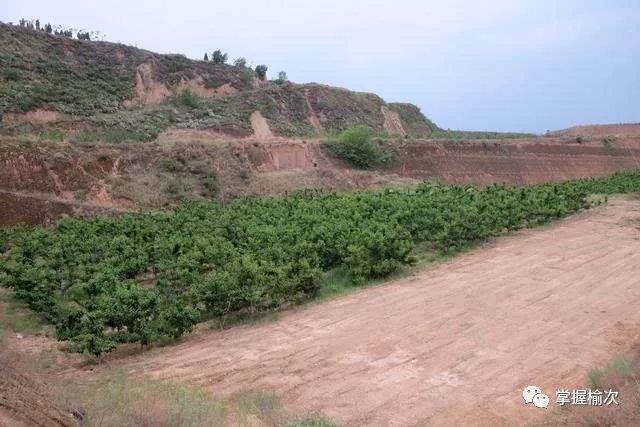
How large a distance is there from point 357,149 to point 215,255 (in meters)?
22.1

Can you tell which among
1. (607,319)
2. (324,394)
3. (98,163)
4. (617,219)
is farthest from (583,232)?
(98,163)

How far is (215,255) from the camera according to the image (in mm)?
12344

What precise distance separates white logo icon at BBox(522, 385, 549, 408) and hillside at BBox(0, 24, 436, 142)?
80.5 ft

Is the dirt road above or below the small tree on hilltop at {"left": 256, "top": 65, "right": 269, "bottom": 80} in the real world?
below

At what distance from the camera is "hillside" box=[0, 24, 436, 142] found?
103ft

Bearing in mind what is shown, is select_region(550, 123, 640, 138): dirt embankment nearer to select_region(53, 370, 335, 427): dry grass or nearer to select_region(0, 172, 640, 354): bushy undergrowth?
select_region(0, 172, 640, 354): bushy undergrowth

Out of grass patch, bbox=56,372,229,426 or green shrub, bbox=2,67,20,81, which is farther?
green shrub, bbox=2,67,20,81

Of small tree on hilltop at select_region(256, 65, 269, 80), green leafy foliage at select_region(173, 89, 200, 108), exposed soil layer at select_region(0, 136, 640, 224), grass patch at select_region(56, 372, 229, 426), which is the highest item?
small tree on hilltop at select_region(256, 65, 269, 80)

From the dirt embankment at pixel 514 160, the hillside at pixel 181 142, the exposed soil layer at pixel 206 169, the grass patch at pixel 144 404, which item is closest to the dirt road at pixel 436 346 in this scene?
the grass patch at pixel 144 404

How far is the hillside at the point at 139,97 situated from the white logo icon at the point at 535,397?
80.5 ft

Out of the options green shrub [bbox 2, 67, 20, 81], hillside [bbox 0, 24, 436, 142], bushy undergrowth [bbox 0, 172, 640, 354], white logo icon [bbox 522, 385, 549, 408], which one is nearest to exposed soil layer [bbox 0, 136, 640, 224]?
hillside [bbox 0, 24, 436, 142]

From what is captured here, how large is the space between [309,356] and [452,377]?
2.08m

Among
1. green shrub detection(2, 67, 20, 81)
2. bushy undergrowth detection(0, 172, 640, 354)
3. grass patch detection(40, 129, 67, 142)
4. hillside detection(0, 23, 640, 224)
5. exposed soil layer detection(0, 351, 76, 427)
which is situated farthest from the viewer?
green shrub detection(2, 67, 20, 81)

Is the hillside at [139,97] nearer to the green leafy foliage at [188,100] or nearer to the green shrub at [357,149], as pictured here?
the green leafy foliage at [188,100]
